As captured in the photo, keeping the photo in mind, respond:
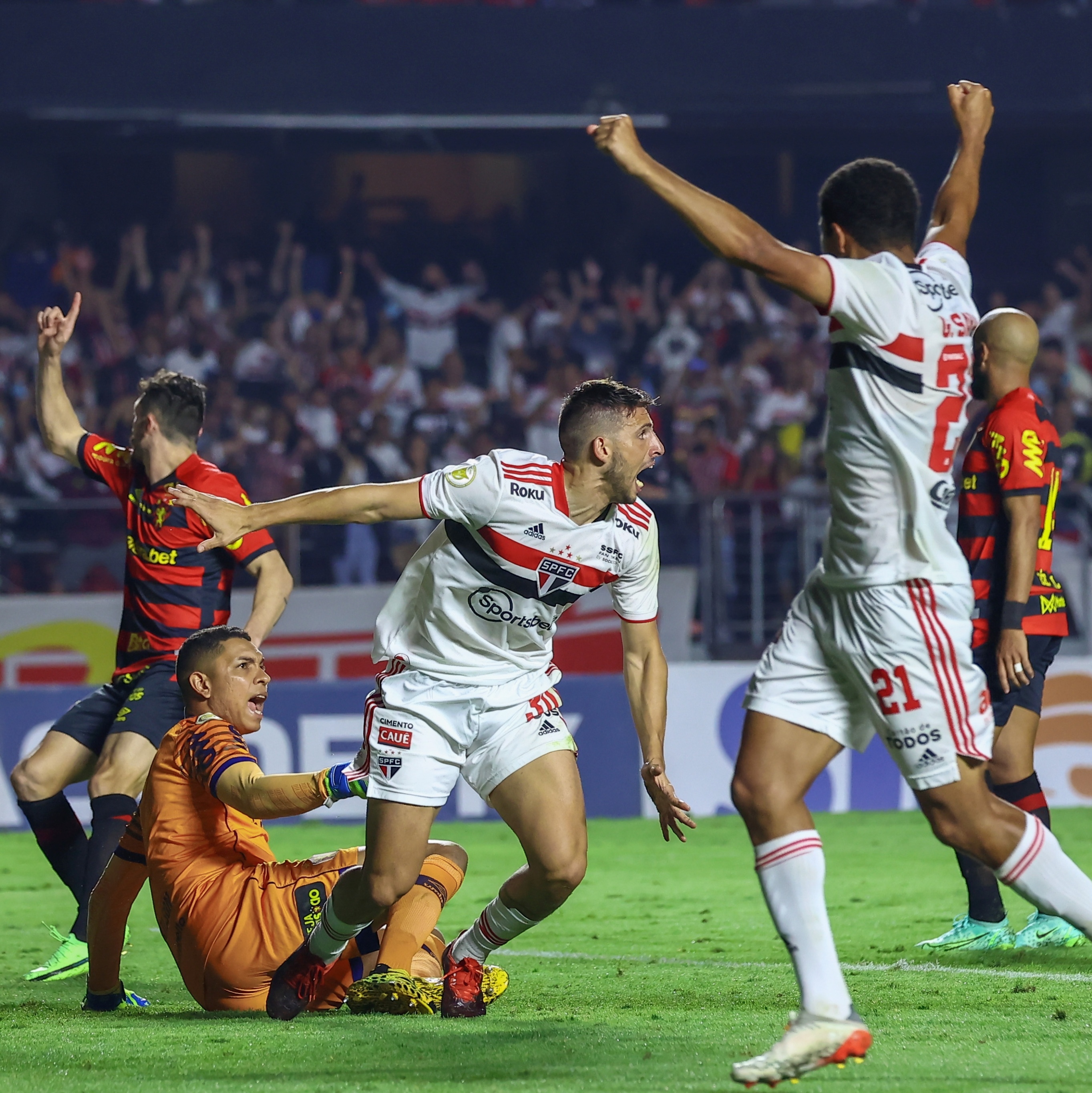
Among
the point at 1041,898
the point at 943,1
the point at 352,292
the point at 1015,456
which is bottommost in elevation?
the point at 1041,898

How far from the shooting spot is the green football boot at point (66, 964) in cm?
600

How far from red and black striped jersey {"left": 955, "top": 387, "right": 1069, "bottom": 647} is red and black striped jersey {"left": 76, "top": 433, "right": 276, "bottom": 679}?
9.13 feet

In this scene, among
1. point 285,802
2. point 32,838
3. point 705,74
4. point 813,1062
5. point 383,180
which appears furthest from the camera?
point 383,180

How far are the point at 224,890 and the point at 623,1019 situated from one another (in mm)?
1314

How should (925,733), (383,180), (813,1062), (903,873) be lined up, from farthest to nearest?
1. (383,180)
2. (903,873)
3. (925,733)
4. (813,1062)

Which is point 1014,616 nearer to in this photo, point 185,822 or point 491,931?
point 491,931

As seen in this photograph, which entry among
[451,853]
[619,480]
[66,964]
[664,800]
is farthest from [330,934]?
[66,964]

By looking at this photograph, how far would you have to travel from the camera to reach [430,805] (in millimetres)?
4707

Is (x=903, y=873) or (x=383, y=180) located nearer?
(x=903, y=873)

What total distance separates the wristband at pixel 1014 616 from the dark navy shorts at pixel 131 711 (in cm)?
310

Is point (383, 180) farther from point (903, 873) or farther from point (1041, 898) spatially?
point (1041, 898)

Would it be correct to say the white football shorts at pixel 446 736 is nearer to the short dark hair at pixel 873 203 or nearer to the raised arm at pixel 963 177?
the short dark hair at pixel 873 203

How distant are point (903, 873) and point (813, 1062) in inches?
202

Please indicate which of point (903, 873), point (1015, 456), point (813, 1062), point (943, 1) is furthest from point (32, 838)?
point (943, 1)
